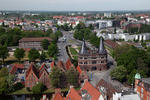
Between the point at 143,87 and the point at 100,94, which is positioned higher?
the point at 100,94

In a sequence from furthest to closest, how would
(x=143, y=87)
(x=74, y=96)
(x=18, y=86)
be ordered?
(x=18, y=86)
(x=143, y=87)
(x=74, y=96)

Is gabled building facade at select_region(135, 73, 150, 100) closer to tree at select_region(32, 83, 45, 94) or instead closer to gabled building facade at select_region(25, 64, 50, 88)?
gabled building facade at select_region(25, 64, 50, 88)

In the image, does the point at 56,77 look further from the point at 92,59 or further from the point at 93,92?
the point at 92,59

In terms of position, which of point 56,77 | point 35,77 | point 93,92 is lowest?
point 35,77

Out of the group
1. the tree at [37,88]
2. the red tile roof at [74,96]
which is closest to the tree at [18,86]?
the tree at [37,88]

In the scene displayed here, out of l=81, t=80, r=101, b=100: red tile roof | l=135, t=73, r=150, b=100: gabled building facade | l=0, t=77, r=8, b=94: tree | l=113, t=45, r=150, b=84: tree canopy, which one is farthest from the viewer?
l=113, t=45, r=150, b=84: tree canopy

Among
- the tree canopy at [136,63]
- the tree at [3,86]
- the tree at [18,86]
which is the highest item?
the tree canopy at [136,63]

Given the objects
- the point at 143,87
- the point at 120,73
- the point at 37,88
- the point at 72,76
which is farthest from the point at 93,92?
the point at 120,73

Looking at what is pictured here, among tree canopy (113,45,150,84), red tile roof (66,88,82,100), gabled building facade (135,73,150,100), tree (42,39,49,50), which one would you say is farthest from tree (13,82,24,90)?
tree (42,39,49,50)

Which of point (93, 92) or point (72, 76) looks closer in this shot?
point (93, 92)

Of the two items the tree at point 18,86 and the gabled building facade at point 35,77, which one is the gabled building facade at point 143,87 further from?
the tree at point 18,86

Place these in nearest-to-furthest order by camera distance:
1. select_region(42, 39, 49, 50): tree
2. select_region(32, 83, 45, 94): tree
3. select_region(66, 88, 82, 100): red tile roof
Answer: select_region(66, 88, 82, 100): red tile roof
select_region(32, 83, 45, 94): tree
select_region(42, 39, 49, 50): tree

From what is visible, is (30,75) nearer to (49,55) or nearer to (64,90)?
(64,90)
